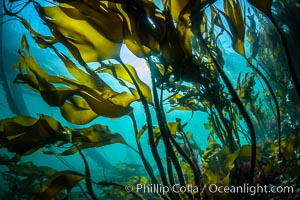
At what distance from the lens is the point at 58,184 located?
122 cm

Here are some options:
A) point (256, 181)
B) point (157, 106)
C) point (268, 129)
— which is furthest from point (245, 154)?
point (268, 129)

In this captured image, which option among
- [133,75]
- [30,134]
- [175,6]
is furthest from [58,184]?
[175,6]

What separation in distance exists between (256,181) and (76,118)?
1.30 meters

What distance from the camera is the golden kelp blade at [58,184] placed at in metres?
1.21

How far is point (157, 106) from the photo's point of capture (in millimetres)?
1221

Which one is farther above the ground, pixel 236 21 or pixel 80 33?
pixel 236 21

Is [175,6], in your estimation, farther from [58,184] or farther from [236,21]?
[58,184]

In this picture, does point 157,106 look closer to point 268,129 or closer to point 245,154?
point 245,154

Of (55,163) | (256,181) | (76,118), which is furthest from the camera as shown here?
(55,163)

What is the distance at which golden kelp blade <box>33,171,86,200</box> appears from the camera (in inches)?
47.5

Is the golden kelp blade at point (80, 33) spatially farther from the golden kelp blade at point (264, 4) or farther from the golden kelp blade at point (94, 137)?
the golden kelp blade at point (264, 4)

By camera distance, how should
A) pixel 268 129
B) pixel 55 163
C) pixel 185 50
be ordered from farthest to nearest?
pixel 55 163 < pixel 268 129 < pixel 185 50

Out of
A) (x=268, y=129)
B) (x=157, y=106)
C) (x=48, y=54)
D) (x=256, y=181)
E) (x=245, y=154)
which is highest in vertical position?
(x=48, y=54)

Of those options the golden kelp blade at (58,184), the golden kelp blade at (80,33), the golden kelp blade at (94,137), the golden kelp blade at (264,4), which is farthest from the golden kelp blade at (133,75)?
the golden kelp blade at (264,4)
